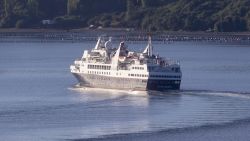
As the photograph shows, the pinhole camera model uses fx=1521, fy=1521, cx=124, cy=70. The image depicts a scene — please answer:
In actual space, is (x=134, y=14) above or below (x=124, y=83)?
below

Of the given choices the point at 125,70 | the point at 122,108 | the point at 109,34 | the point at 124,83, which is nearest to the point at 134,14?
the point at 109,34

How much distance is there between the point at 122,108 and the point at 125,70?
9043 mm

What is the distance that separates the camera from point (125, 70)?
7150 centimetres

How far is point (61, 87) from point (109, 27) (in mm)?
71063

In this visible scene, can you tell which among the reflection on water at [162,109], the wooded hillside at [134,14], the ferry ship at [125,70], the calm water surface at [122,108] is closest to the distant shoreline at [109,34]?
the wooded hillside at [134,14]

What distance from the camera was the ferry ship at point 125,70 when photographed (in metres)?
69.7

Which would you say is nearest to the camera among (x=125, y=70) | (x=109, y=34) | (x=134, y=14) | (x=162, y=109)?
(x=162, y=109)

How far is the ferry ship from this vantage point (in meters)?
69.7

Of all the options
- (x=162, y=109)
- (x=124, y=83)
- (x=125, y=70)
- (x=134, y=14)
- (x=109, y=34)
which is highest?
(x=125, y=70)

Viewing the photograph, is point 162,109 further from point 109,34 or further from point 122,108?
point 109,34

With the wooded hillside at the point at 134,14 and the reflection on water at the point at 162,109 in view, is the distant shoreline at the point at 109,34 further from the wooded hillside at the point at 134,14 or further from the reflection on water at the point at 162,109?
the reflection on water at the point at 162,109

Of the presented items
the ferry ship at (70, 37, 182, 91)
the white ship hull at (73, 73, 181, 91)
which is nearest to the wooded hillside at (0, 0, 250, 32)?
the ferry ship at (70, 37, 182, 91)

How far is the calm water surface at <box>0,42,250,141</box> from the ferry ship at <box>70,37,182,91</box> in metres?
0.72

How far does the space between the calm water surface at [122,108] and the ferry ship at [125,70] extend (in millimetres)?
720
